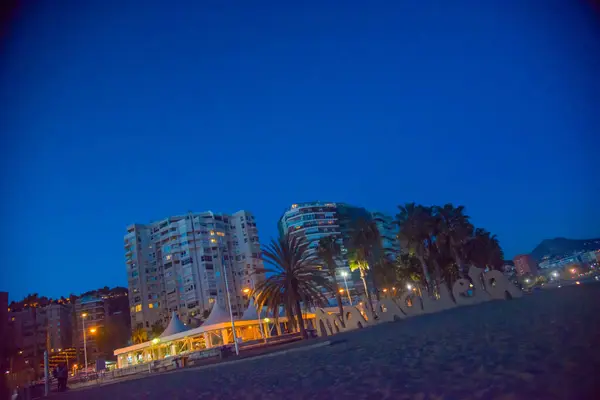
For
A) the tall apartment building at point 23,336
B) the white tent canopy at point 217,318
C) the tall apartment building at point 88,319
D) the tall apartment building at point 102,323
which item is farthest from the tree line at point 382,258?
the tall apartment building at point 88,319

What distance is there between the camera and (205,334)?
4806cm

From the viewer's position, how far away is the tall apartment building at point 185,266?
113000 millimetres

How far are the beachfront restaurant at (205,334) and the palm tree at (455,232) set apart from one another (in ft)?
71.0

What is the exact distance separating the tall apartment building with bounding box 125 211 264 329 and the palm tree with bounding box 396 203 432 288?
6882cm

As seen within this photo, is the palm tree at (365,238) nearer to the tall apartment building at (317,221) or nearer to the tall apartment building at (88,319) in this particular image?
the tall apartment building at (317,221)

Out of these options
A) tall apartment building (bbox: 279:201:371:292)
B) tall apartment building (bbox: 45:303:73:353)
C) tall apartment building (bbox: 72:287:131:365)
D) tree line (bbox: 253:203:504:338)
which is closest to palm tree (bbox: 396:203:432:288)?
tree line (bbox: 253:203:504:338)

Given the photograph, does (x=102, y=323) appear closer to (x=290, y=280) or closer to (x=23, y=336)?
(x=290, y=280)

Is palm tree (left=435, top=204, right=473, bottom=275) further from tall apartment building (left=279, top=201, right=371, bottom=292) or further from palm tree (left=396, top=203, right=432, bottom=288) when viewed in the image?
tall apartment building (left=279, top=201, right=371, bottom=292)

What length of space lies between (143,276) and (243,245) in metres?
29.6

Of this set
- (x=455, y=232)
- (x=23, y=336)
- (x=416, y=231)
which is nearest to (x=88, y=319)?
(x=416, y=231)

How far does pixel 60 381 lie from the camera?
2589 centimetres

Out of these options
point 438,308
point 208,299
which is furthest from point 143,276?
point 438,308

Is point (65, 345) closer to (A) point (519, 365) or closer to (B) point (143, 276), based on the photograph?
(B) point (143, 276)

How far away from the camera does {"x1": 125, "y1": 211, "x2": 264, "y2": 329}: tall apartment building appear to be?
113000mm
